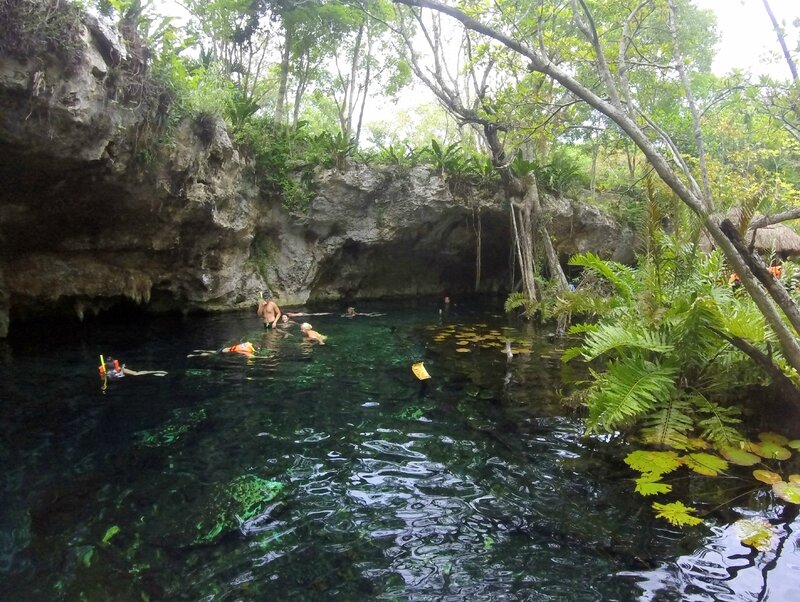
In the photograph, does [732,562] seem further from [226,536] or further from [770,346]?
[226,536]

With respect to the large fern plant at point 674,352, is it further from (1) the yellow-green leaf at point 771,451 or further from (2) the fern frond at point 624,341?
(1) the yellow-green leaf at point 771,451

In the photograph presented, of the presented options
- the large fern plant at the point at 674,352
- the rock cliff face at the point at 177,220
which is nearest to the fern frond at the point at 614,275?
the large fern plant at the point at 674,352

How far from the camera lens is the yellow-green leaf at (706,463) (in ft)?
12.2

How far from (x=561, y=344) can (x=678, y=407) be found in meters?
5.15

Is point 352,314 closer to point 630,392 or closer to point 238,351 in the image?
point 238,351

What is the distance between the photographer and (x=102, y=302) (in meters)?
11.3

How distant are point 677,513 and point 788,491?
0.90 m

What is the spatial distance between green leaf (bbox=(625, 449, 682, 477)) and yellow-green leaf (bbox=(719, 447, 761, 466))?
0.38 meters

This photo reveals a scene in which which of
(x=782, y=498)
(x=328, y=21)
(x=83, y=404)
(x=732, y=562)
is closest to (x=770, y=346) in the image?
(x=782, y=498)

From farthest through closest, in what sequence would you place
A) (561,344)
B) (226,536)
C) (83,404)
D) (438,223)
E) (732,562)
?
(438,223), (561,344), (83,404), (226,536), (732,562)

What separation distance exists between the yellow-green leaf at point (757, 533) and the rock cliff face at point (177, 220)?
8.58m

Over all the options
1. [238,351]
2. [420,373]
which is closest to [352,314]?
[238,351]

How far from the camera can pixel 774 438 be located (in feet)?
13.9

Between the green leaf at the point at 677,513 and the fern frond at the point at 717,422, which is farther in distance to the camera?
the fern frond at the point at 717,422
